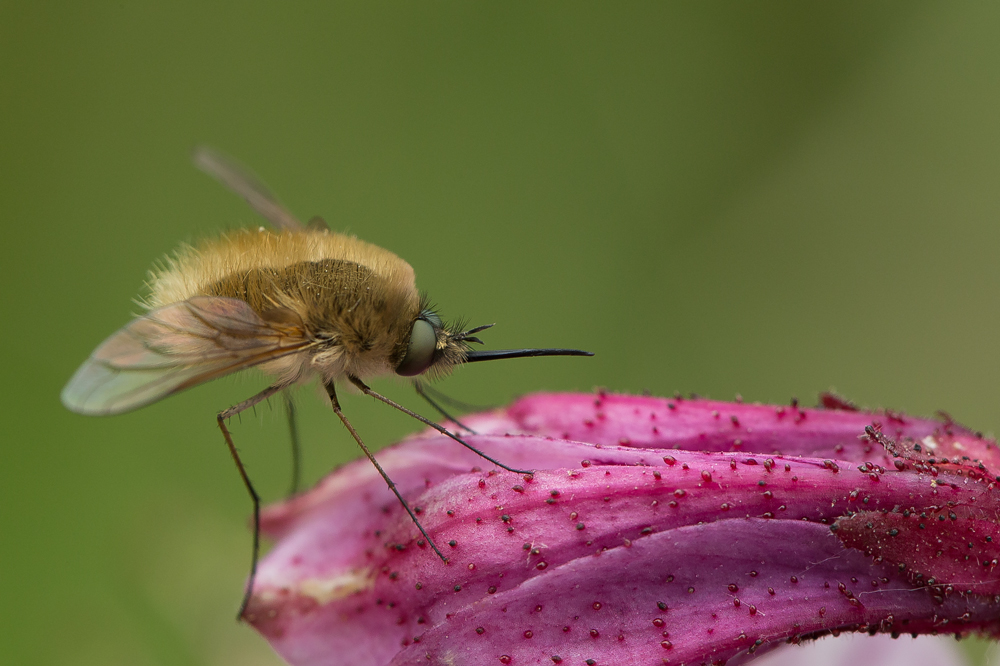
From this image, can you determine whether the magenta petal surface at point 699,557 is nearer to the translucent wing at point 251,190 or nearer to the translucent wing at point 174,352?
the translucent wing at point 174,352

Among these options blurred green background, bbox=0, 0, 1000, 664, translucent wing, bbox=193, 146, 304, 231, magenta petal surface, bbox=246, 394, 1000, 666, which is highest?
blurred green background, bbox=0, 0, 1000, 664

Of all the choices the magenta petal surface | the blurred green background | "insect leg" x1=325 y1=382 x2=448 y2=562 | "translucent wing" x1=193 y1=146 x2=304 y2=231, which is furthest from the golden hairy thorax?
the blurred green background

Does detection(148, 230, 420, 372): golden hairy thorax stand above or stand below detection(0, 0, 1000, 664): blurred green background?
below

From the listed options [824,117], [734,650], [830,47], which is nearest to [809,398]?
[824,117]

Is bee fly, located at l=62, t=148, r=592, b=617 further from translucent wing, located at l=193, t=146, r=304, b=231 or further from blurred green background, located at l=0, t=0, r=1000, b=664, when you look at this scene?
blurred green background, located at l=0, t=0, r=1000, b=664

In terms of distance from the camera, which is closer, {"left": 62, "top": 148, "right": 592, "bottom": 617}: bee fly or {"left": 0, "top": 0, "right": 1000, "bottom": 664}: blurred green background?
{"left": 62, "top": 148, "right": 592, "bottom": 617}: bee fly

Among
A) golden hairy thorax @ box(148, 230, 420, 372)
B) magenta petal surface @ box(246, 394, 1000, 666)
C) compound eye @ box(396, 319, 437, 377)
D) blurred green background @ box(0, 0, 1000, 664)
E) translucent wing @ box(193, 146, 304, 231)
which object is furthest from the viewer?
blurred green background @ box(0, 0, 1000, 664)
